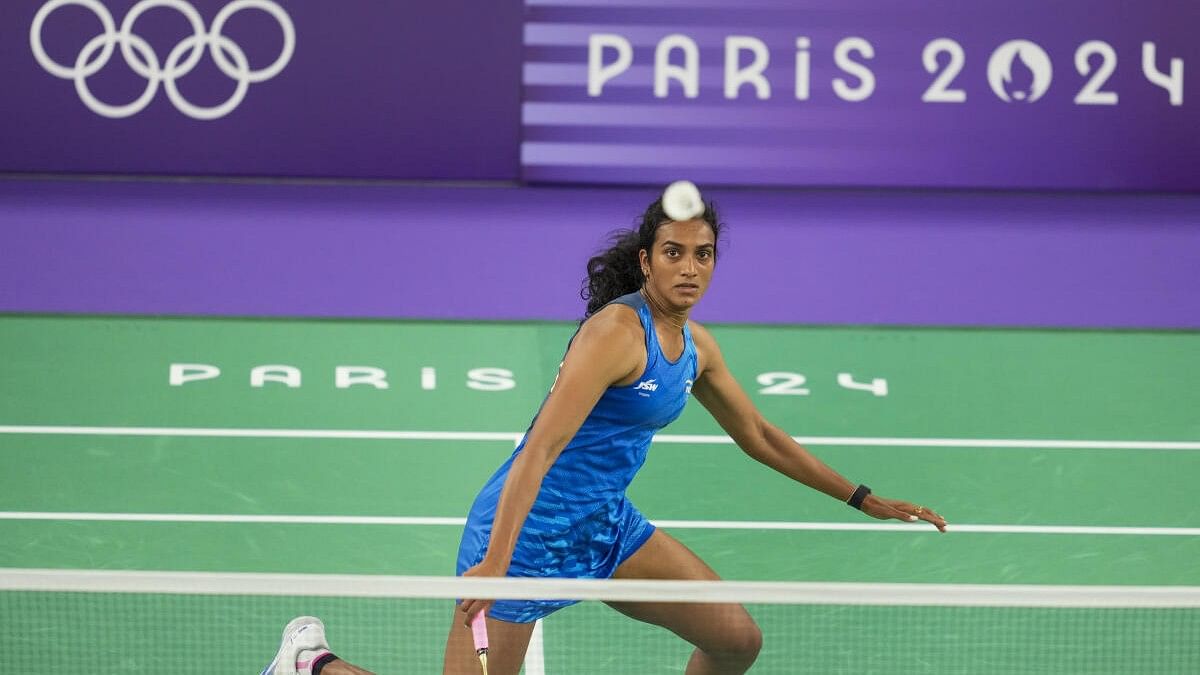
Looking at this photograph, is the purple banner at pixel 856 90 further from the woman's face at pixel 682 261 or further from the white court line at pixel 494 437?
the woman's face at pixel 682 261

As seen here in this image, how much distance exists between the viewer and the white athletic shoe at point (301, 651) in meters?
4.55

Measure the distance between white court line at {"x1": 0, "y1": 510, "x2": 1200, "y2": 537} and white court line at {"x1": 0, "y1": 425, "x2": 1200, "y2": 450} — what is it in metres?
0.71

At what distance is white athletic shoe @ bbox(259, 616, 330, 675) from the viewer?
14.9 feet

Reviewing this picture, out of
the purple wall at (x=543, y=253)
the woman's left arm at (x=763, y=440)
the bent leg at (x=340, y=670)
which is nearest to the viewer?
the bent leg at (x=340, y=670)

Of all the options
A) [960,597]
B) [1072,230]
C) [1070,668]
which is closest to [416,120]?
[1072,230]

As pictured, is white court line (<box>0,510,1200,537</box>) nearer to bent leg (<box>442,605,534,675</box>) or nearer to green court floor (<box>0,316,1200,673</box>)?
green court floor (<box>0,316,1200,673</box>)

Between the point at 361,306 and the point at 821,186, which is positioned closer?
the point at 361,306

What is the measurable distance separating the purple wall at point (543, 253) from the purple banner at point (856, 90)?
0.69ft

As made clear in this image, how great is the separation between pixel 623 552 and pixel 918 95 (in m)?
Answer: 6.47

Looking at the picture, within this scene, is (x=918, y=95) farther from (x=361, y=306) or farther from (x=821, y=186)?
(x=361, y=306)

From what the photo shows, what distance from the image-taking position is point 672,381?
14.0 feet

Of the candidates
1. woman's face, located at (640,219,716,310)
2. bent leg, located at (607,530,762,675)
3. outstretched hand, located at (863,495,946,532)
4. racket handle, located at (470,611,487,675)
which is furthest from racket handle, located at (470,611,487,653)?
outstretched hand, located at (863,495,946,532)

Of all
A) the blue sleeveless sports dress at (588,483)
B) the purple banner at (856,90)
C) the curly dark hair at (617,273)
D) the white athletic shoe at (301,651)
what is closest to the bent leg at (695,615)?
the blue sleeveless sports dress at (588,483)

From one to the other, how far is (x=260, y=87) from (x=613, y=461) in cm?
654
